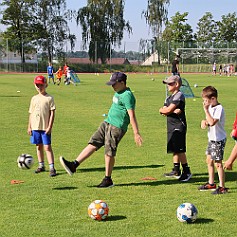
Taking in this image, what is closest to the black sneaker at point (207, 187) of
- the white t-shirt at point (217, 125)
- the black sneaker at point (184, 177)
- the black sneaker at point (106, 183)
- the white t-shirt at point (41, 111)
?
the black sneaker at point (184, 177)

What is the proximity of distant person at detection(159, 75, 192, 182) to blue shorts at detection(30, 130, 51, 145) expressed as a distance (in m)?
2.00

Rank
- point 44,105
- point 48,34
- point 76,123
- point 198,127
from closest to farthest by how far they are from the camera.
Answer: point 44,105, point 198,127, point 76,123, point 48,34

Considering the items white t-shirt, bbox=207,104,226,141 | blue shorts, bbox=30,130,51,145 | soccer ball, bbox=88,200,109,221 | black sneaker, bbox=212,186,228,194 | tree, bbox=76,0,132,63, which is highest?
tree, bbox=76,0,132,63

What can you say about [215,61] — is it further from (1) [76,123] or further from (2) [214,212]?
(2) [214,212]

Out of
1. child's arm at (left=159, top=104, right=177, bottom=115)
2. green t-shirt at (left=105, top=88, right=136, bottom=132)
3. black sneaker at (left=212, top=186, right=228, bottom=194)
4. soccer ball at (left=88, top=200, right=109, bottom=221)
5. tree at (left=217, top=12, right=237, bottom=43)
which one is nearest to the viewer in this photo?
soccer ball at (left=88, top=200, right=109, bottom=221)

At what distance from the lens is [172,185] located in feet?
26.0

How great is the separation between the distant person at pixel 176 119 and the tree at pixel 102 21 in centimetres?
7329

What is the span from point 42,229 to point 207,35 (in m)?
93.9

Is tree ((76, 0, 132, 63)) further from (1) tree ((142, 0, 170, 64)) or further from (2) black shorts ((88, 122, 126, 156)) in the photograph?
(2) black shorts ((88, 122, 126, 156))

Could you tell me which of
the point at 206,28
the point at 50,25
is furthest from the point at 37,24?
the point at 206,28

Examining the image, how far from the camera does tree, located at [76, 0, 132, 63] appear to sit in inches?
3219

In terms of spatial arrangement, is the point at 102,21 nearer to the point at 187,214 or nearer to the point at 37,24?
the point at 37,24

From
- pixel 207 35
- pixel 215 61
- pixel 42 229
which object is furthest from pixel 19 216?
pixel 207 35

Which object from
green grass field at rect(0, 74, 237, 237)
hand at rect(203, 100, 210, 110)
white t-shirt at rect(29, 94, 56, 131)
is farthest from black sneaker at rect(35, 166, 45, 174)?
hand at rect(203, 100, 210, 110)
